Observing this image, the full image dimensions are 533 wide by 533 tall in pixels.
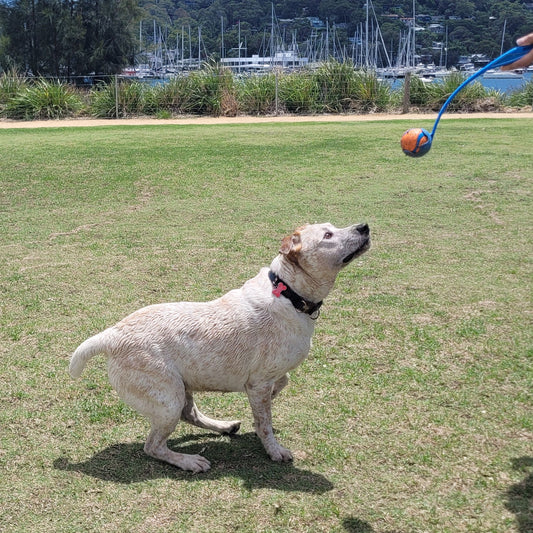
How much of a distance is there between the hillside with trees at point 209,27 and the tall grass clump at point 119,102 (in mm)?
3737

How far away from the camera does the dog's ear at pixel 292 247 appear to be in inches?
155

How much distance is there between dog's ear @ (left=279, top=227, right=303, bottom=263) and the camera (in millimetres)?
3928

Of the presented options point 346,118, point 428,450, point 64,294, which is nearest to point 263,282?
point 428,450

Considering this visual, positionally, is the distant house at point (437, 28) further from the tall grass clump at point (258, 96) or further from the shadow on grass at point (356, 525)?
the shadow on grass at point (356, 525)

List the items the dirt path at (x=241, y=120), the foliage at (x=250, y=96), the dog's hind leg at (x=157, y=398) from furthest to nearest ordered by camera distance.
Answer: the foliage at (x=250, y=96) → the dirt path at (x=241, y=120) → the dog's hind leg at (x=157, y=398)

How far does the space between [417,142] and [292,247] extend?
2.35m

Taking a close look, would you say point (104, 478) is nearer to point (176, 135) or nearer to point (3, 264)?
point (3, 264)

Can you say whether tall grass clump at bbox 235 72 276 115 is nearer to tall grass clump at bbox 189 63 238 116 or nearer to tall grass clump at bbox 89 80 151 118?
tall grass clump at bbox 189 63 238 116

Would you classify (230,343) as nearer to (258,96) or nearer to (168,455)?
(168,455)

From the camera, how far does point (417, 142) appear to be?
5773mm

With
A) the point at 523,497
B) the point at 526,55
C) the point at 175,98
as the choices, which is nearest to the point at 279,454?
the point at 523,497

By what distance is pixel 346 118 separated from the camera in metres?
21.1

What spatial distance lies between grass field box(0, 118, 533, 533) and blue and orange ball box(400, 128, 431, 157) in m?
1.55

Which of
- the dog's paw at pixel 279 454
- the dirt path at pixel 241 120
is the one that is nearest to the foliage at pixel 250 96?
the dirt path at pixel 241 120
